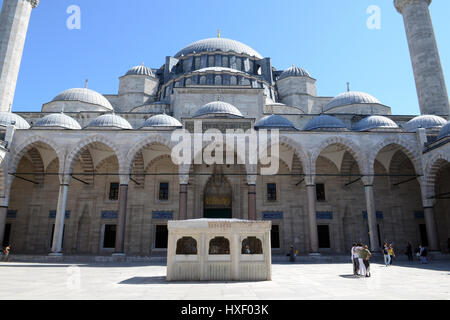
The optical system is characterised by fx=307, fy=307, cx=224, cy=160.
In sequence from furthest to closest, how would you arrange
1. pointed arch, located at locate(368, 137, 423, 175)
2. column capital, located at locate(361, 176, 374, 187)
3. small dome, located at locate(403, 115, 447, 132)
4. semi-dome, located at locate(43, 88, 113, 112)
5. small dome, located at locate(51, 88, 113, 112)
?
small dome, located at locate(51, 88, 113, 112), semi-dome, located at locate(43, 88, 113, 112), small dome, located at locate(403, 115, 447, 132), pointed arch, located at locate(368, 137, 423, 175), column capital, located at locate(361, 176, 374, 187)

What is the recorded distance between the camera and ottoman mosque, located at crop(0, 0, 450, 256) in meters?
14.7

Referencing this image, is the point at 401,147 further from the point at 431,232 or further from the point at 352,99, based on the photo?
the point at 352,99

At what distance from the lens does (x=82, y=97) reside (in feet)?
68.3

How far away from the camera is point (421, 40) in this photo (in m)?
20.1

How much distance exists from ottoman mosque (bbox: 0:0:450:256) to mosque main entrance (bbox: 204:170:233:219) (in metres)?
0.06

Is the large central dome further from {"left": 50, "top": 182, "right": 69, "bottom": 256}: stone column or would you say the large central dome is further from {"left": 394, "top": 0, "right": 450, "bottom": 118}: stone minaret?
{"left": 50, "top": 182, "right": 69, "bottom": 256}: stone column

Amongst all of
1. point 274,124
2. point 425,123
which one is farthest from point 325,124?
point 425,123

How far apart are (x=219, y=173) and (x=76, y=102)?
11099mm

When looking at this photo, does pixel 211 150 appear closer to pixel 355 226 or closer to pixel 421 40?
pixel 355 226

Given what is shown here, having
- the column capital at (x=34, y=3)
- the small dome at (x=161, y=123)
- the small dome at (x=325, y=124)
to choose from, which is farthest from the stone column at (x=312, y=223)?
the column capital at (x=34, y=3)

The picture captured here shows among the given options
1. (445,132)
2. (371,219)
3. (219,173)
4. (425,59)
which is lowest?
(371,219)

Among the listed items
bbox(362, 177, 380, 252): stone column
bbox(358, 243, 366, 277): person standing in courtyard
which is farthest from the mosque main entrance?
bbox(358, 243, 366, 277): person standing in courtyard
